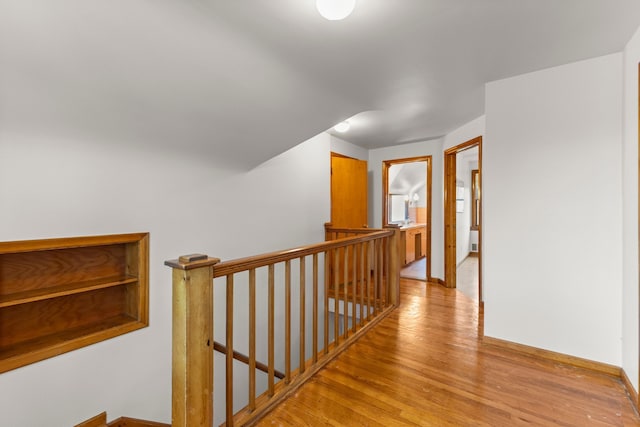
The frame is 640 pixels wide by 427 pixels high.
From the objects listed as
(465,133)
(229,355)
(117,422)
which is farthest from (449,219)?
(117,422)

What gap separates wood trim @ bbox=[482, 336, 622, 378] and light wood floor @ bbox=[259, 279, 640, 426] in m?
0.05

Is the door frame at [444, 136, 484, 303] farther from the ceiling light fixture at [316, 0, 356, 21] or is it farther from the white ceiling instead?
the ceiling light fixture at [316, 0, 356, 21]

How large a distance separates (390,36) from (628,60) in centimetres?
156

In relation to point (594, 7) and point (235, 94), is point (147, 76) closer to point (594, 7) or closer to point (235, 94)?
point (235, 94)

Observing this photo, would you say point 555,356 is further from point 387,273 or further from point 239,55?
point 239,55

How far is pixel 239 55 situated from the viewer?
1.88 metres

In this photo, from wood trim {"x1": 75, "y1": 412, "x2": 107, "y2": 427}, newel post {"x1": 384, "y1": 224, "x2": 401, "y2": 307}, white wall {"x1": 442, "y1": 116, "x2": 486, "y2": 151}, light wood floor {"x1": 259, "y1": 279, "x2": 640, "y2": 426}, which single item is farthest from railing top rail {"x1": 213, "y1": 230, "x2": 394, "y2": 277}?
white wall {"x1": 442, "y1": 116, "x2": 486, "y2": 151}

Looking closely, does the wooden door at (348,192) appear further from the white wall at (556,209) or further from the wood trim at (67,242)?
the wood trim at (67,242)

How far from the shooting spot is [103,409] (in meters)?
2.09

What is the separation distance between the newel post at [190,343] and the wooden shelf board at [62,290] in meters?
1.26

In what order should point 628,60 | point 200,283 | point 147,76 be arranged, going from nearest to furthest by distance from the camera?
point 200,283, point 147,76, point 628,60

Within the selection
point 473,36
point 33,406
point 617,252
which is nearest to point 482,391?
point 617,252

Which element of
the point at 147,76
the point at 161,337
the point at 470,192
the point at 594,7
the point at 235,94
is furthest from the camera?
the point at 470,192

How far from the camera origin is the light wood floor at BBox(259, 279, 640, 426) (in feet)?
5.20
